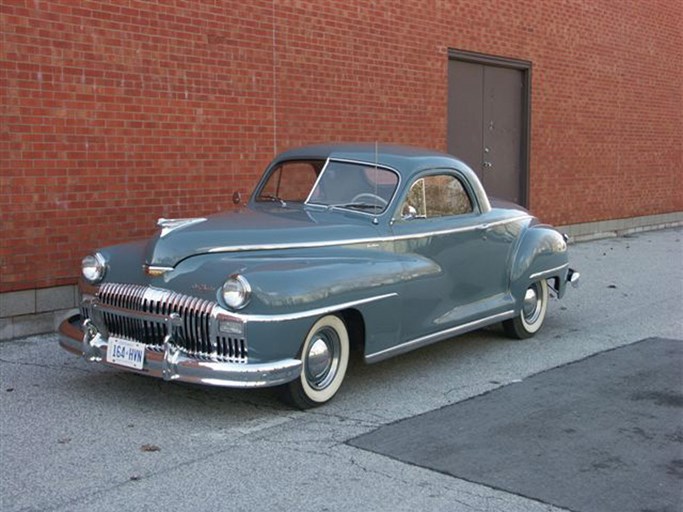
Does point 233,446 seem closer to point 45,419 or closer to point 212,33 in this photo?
point 45,419

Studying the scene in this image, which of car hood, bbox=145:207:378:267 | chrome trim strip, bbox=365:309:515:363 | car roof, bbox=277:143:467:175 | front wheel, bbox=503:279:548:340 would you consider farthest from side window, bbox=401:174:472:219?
front wheel, bbox=503:279:548:340

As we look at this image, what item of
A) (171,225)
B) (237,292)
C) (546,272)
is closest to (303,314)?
(237,292)

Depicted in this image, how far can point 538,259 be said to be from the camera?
7438 mm

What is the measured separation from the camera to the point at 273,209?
6328 millimetres

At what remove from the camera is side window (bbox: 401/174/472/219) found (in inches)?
248

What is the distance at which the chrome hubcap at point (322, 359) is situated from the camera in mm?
5301

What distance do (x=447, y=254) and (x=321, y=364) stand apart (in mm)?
1572

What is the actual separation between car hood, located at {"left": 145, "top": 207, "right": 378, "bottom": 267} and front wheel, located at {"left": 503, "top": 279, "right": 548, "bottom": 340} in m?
2.22

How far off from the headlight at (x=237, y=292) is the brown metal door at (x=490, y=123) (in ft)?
27.5

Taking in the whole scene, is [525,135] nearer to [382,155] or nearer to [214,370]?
[382,155]

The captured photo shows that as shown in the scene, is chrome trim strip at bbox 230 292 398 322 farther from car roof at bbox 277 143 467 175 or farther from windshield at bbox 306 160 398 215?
car roof at bbox 277 143 467 175

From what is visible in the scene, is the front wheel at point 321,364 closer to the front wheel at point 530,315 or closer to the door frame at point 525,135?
the front wheel at point 530,315

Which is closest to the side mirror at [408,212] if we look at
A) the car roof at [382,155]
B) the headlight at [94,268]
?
the car roof at [382,155]

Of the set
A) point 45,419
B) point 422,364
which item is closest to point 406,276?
point 422,364
